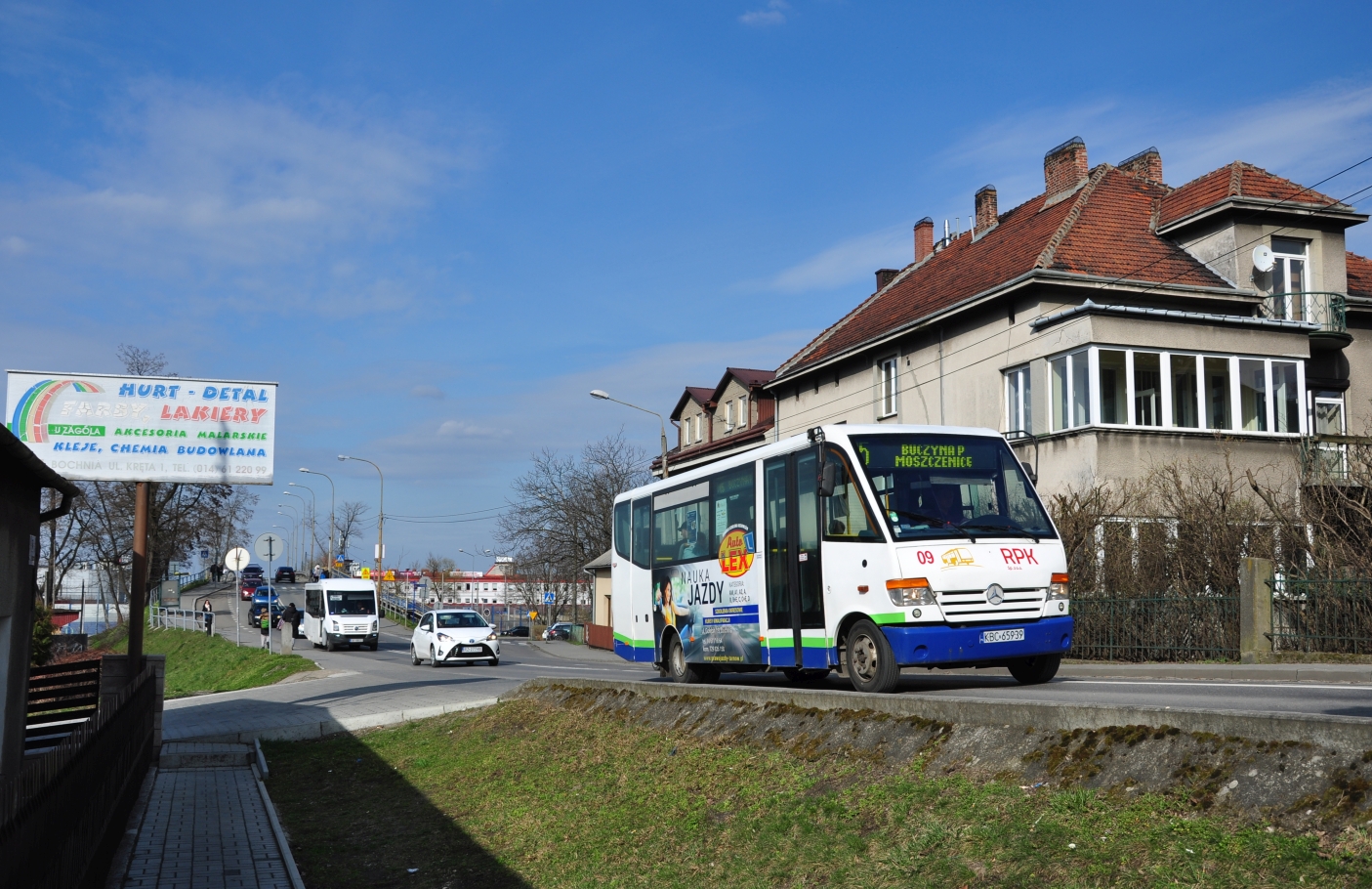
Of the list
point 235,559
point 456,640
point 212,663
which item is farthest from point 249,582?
point 235,559

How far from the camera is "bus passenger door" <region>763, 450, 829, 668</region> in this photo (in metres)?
12.6

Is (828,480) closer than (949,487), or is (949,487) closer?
(828,480)

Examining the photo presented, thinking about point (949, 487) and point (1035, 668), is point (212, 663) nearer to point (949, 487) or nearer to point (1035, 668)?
point (1035, 668)

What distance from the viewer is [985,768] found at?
24.1 ft

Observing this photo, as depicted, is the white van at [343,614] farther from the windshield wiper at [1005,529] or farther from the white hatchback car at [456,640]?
the windshield wiper at [1005,529]

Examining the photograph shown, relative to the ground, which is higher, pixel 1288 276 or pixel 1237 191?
pixel 1237 191

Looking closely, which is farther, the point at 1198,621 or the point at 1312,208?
the point at 1312,208

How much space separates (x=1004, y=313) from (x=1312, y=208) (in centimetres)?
872

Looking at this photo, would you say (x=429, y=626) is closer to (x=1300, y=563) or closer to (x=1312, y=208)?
(x=1300, y=563)

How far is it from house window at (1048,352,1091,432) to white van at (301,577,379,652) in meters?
28.6

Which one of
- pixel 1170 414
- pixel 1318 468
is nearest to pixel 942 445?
pixel 1170 414

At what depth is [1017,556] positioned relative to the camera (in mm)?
11555

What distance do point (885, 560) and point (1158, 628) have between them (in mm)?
11461

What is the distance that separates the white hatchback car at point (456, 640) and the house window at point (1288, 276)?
76.3 ft
